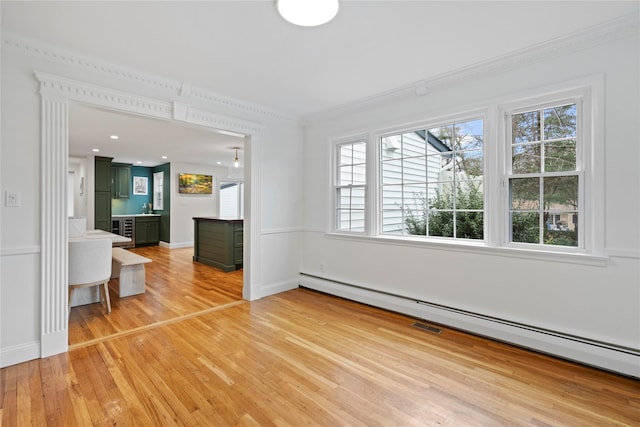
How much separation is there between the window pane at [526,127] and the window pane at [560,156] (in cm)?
15

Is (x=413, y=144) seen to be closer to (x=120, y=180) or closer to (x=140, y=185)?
(x=120, y=180)

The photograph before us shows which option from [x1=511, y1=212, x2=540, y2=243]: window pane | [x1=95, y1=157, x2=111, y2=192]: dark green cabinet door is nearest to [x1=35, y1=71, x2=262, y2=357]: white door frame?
[x1=511, y1=212, x2=540, y2=243]: window pane

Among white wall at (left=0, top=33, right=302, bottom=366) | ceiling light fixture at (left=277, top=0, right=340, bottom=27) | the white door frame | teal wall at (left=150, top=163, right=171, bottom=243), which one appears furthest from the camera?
teal wall at (left=150, top=163, right=171, bottom=243)

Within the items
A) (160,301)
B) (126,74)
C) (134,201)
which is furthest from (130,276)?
(134,201)

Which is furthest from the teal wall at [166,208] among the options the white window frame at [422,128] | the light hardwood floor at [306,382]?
the white window frame at [422,128]

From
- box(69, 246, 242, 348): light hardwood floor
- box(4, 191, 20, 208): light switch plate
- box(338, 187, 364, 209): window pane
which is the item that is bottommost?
box(69, 246, 242, 348): light hardwood floor

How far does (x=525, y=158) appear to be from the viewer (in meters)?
2.77

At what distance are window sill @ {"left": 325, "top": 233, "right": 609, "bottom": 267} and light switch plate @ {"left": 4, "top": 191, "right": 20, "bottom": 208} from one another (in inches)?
132

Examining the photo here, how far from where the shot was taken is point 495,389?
2.09m

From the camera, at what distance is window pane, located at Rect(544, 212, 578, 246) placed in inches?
99.5

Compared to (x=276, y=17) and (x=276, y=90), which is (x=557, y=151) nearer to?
(x=276, y=17)

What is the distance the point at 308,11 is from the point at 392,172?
2.27m

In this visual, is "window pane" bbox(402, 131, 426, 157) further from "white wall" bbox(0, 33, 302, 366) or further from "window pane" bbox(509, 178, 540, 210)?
"white wall" bbox(0, 33, 302, 366)

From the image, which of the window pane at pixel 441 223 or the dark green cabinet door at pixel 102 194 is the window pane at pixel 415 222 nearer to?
the window pane at pixel 441 223
